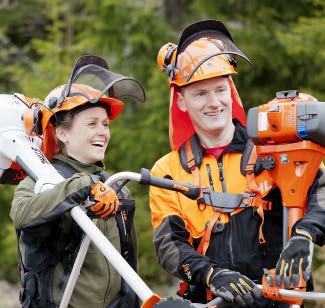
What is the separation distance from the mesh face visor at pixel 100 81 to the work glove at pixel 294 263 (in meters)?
1.51

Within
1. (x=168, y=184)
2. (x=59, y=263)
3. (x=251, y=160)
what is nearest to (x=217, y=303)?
(x=168, y=184)

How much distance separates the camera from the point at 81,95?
509 centimetres

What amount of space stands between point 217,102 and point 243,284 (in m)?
1.08

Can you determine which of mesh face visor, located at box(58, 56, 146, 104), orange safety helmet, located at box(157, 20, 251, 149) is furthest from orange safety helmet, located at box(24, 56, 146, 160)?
orange safety helmet, located at box(157, 20, 251, 149)

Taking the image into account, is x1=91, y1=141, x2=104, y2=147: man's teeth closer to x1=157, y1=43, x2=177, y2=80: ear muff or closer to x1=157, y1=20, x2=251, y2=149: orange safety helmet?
x1=157, y1=20, x2=251, y2=149: orange safety helmet

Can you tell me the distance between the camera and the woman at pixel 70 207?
4500 millimetres

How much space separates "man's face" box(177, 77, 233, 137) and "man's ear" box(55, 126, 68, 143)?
77cm

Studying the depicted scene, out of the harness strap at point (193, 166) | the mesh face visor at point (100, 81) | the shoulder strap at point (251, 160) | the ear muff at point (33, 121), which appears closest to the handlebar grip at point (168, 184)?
the harness strap at point (193, 166)

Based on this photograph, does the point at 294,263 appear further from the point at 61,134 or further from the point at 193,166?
the point at 61,134

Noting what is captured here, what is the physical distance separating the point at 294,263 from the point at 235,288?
0.35 meters

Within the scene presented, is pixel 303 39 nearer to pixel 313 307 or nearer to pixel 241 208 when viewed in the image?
pixel 313 307

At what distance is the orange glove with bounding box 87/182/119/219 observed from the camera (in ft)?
14.4

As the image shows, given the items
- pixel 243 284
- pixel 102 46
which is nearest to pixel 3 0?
pixel 102 46

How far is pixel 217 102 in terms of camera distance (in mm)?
4883
